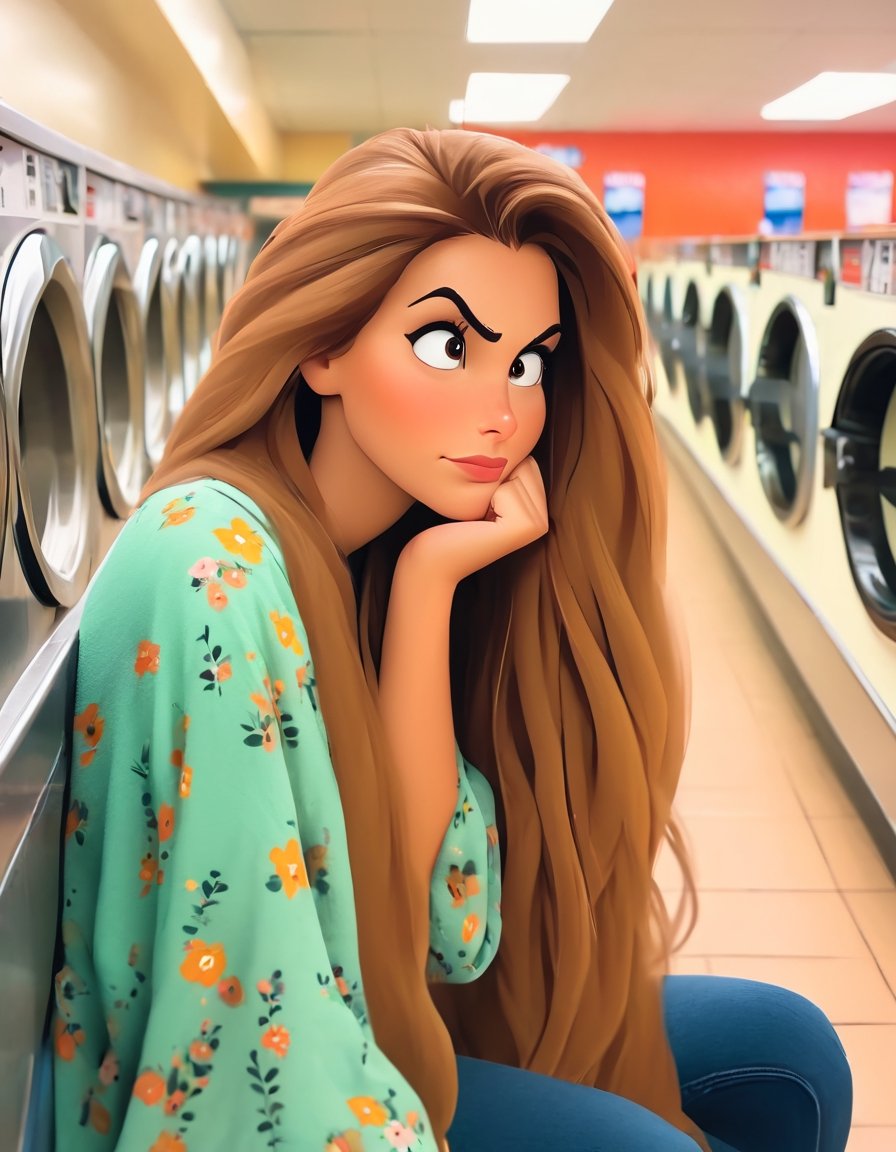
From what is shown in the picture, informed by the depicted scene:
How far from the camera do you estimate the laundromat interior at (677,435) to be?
1173 mm

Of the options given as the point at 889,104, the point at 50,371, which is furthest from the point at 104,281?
the point at 889,104

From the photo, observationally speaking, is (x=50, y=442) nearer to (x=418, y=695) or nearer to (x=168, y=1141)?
(x=418, y=695)

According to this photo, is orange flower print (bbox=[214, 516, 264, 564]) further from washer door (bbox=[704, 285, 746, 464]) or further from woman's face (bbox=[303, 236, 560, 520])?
washer door (bbox=[704, 285, 746, 464])

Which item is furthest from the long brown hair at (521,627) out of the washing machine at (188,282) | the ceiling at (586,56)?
the ceiling at (586,56)

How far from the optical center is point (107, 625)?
650 millimetres

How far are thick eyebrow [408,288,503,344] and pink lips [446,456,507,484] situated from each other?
8 cm

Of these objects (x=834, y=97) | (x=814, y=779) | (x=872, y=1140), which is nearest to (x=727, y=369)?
(x=814, y=779)

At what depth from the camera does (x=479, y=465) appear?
2.54 feet

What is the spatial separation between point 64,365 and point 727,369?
9.36 feet

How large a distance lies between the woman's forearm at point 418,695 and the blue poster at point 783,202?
10524 mm

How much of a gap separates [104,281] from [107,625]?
1.36m

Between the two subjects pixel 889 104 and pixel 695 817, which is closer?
pixel 695 817

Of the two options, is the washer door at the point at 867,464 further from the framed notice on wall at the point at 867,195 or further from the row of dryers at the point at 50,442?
the framed notice on wall at the point at 867,195

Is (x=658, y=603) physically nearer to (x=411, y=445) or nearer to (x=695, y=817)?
(x=411, y=445)
